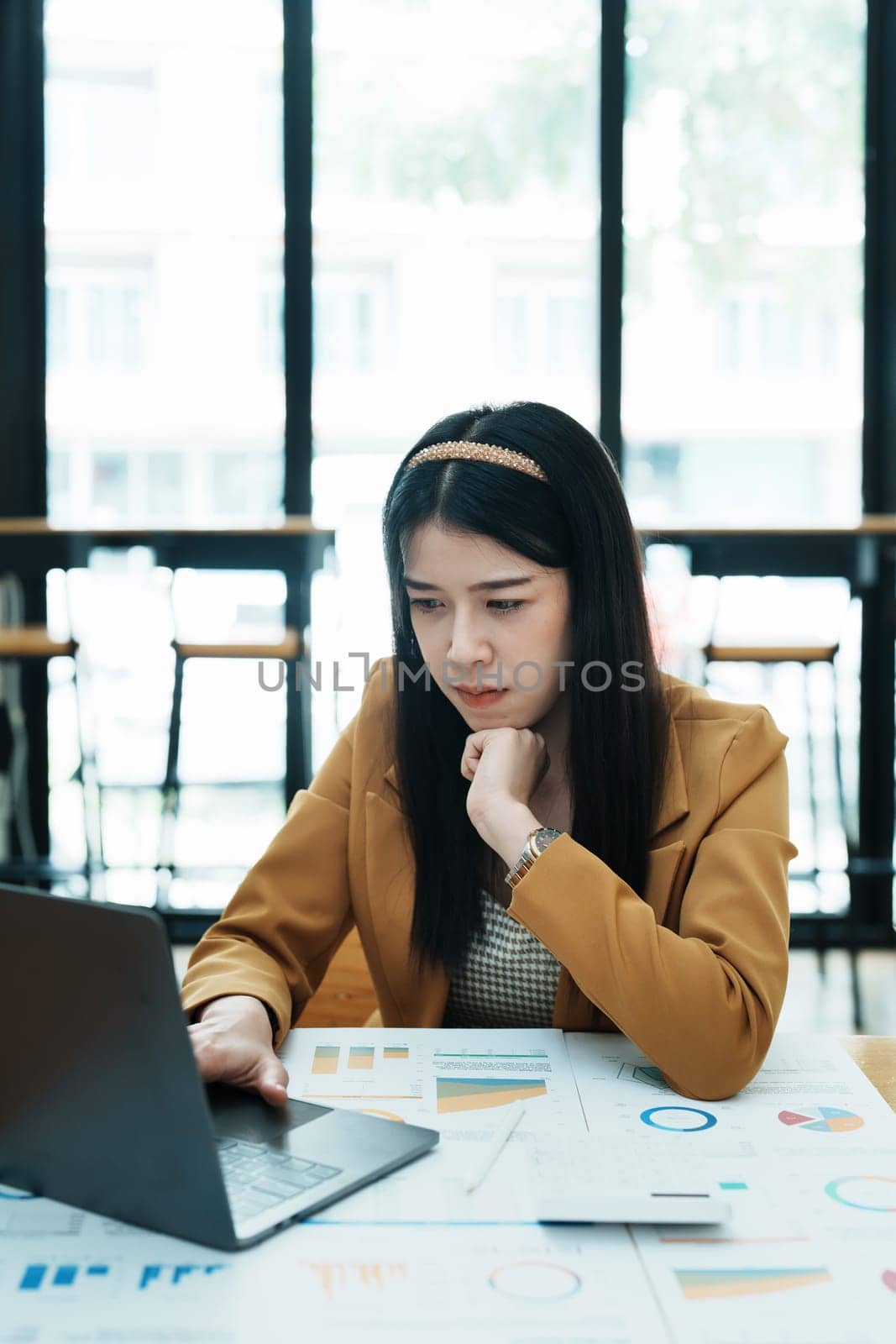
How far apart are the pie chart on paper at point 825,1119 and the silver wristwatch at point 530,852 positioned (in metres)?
0.31

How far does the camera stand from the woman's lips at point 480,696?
145 cm

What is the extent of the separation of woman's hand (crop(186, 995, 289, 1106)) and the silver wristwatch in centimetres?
26

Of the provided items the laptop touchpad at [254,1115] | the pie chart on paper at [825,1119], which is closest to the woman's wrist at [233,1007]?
the laptop touchpad at [254,1115]

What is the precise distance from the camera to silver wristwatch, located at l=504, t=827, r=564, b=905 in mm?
1245

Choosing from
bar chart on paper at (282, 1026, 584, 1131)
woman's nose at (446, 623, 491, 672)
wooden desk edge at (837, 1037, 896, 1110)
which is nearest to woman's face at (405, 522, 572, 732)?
woman's nose at (446, 623, 491, 672)

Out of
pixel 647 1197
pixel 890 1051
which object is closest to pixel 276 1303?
pixel 647 1197

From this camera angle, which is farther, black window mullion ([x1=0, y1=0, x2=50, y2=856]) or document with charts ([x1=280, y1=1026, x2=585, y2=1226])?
black window mullion ([x1=0, y1=0, x2=50, y2=856])

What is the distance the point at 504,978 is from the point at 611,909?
33cm

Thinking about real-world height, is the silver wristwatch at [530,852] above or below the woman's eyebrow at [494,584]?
below

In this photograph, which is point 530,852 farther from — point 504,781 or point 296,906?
point 296,906

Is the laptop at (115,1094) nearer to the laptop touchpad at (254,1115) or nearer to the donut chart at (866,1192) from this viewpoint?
the laptop touchpad at (254,1115)

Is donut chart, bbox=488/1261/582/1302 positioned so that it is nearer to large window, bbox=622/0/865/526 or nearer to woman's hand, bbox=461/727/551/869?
woman's hand, bbox=461/727/551/869

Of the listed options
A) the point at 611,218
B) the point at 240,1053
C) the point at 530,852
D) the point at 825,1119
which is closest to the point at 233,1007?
the point at 240,1053

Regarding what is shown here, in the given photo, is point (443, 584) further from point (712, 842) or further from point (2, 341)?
point (2, 341)
